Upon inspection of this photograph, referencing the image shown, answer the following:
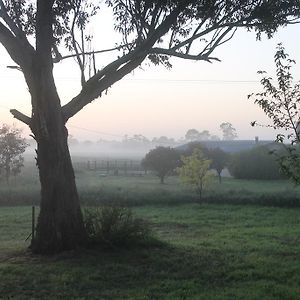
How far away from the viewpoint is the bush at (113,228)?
12375 millimetres

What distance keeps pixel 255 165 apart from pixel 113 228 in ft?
138

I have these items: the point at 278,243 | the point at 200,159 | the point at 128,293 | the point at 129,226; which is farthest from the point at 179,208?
the point at 128,293

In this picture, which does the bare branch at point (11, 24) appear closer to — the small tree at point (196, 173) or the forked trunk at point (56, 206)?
the forked trunk at point (56, 206)

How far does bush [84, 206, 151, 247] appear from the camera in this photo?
40.6 ft

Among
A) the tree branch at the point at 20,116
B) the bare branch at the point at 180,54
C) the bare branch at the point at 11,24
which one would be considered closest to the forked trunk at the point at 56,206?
the tree branch at the point at 20,116

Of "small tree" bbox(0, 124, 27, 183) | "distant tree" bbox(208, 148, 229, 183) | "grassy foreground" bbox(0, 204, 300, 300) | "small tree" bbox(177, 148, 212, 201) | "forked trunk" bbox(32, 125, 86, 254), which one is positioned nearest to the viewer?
"grassy foreground" bbox(0, 204, 300, 300)

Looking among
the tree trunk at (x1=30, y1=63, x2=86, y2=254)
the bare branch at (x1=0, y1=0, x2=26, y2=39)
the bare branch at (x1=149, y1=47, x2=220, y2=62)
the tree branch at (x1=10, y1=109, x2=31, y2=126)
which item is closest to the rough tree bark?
the tree trunk at (x1=30, y1=63, x2=86, y2=254)

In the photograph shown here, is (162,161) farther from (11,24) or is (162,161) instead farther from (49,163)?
(49,163)

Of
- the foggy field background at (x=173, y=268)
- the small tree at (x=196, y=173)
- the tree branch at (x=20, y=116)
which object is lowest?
the foggy field background at (x=173, y=268)

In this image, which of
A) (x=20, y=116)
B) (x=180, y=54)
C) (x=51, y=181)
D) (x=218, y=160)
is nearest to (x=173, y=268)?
(x=51, y=181)

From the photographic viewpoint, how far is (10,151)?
139 ft

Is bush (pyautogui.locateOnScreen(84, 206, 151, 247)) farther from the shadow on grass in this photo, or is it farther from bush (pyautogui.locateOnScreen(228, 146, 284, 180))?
bush (pyautogui.locateOnScreen(228, 146, 284, 180))

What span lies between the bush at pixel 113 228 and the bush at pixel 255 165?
40.2m

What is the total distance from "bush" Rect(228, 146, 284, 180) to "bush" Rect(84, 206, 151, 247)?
132 ft
